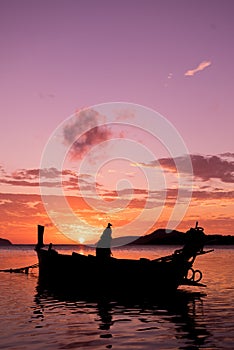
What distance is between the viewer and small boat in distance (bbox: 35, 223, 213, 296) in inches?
953

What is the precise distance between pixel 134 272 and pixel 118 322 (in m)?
7.64

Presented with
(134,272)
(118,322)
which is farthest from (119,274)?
(118,322)

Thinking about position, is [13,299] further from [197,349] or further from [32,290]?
[197,349]

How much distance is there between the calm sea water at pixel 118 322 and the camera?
44.5 feet

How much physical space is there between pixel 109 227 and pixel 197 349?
15.3 meters

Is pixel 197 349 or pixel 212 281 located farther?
pixel 212 281

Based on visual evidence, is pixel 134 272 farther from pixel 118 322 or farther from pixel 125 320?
pixel 118 322

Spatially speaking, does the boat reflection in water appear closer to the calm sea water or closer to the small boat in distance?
the calm sea water

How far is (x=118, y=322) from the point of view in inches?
672

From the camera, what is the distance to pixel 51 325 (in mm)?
16453

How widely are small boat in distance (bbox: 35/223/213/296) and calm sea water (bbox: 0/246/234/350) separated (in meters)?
1.34

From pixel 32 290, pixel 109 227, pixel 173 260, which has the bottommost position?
pixel 32 290

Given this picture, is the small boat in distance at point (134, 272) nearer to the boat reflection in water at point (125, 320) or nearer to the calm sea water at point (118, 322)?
the boat reflection in water at point (125, 320)

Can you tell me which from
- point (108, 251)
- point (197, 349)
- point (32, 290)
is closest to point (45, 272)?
point (32, 290)
